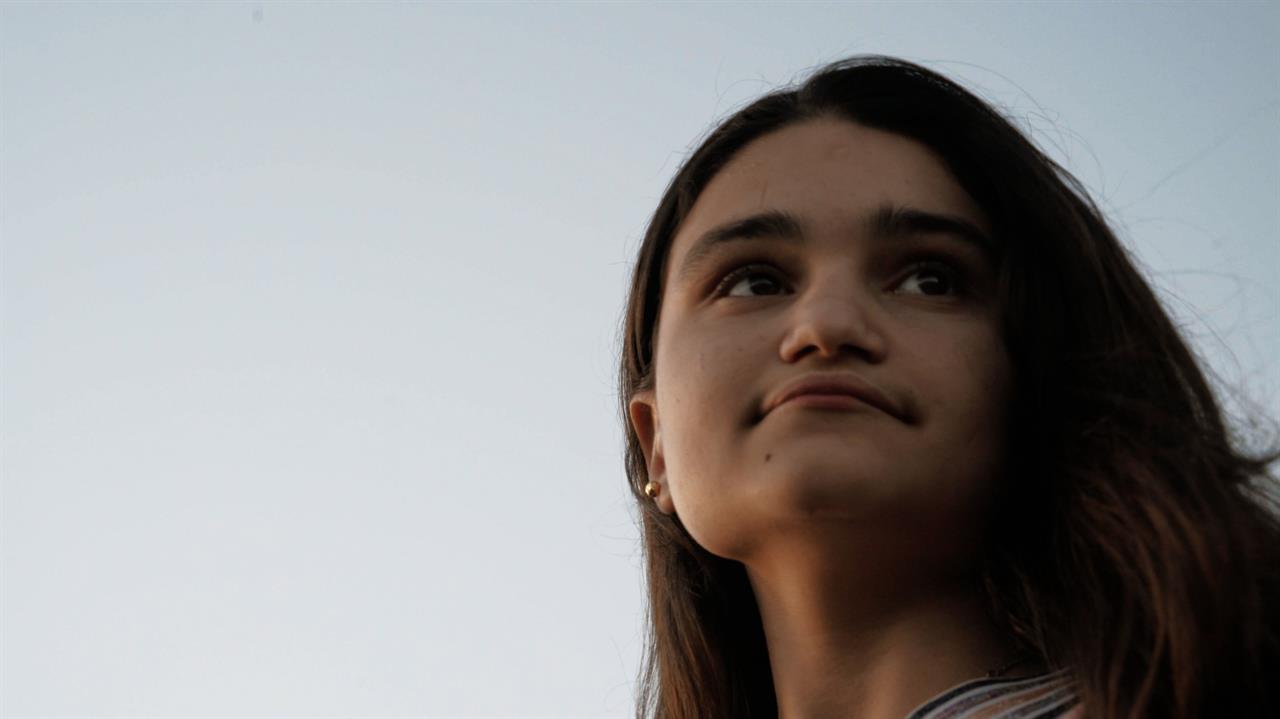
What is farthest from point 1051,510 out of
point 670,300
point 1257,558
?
point 670,300

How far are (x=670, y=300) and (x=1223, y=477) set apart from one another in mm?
1315

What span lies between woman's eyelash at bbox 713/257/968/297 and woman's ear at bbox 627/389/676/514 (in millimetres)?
502

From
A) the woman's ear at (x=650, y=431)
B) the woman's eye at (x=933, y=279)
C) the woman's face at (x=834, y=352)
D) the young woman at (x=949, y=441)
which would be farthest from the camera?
the woman's ear at (x=650, y=431)

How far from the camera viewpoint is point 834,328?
116 inches

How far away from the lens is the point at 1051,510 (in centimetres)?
300

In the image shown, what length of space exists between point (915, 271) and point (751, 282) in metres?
0.37

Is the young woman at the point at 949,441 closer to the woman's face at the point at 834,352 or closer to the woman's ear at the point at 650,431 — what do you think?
the woman's face at the point at 834,352

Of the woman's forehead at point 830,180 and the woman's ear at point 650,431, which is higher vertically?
the woman's forehead at point 830,180

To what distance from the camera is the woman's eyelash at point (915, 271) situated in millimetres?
3203

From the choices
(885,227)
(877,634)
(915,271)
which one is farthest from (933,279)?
(877,634)

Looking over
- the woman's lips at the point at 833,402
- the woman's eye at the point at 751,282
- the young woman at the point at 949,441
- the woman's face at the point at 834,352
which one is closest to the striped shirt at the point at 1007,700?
the young woman at the point at 949,441

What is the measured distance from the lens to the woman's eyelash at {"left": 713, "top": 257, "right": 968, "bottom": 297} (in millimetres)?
3203

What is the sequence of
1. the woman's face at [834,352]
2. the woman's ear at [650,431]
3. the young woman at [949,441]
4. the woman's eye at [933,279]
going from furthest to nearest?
the woman's ear at [650,431]
the woman's eye at [933,279]
the woman's face at [834,352]
the young woman at [949,441]

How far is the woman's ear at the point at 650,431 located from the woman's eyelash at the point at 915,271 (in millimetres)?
502
